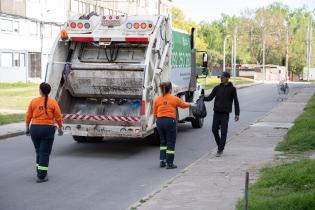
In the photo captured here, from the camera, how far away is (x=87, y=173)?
1127 cm

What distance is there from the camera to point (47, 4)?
5678 centimetres

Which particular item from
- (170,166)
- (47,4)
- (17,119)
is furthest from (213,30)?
(170,166)

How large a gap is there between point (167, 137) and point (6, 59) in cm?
4039

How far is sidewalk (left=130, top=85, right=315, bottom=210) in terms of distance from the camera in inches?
329

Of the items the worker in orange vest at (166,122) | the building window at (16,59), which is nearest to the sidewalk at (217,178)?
the worker in orange vest at (166,122)

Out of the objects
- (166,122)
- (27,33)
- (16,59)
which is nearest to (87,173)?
(166,122)

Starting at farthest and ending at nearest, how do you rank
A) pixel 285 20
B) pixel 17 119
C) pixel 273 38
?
pixel 285 20 < pixel 273 38 < pixel 17 119

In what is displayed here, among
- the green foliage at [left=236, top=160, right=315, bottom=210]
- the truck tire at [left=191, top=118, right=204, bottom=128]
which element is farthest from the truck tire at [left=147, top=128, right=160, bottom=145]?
the green foliage at [left=236, top=160, right=315, bottom=210]

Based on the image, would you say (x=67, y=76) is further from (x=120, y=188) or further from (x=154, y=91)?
(x=120, y=188)

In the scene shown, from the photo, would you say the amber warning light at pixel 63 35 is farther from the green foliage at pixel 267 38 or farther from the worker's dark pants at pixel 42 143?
the green foliage at pixel 267 38

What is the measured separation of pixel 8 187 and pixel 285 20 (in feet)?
375

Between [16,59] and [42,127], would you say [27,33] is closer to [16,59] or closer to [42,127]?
[16,59]

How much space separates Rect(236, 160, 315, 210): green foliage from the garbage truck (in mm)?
4313

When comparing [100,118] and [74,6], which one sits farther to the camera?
[74,6]
